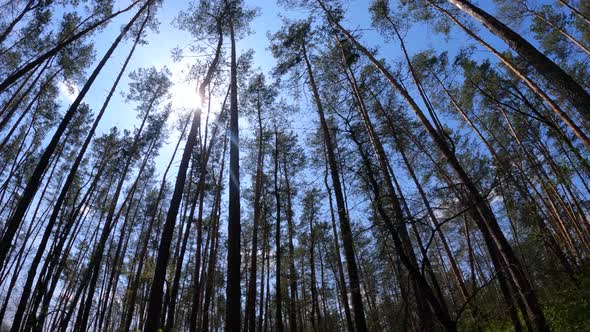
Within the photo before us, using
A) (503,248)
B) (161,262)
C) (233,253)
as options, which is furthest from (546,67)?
(161,262)

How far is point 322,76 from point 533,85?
605cm

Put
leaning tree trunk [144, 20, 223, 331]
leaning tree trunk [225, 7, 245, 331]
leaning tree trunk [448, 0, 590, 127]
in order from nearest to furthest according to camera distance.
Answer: leaning tree trunk [448, 0, 590, 127]
leaning tree trunk [225, 7, 245, 331]
leaning tree trunk [144, 20, 223, 331]

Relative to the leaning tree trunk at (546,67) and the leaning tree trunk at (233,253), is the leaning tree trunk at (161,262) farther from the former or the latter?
the leaning tree trunk at (546,67)

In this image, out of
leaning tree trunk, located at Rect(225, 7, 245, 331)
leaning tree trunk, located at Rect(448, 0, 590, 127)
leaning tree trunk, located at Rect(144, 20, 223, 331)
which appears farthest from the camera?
leaning tree trunk, located at Rect(144, 20, 223, 331)

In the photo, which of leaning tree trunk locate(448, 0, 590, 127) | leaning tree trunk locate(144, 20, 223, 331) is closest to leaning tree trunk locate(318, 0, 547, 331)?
leaning tree trunk locate(448, 0, 590, 127)

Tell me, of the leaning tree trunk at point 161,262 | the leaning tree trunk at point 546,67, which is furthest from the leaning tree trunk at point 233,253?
the leaning tree trunk at point 546,67

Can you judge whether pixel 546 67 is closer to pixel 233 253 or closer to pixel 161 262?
pixel 233 253

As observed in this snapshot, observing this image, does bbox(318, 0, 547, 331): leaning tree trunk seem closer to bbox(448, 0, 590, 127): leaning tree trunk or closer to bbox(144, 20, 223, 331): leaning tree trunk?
bbox(448, 0, 590, 127): leaning tree trunk

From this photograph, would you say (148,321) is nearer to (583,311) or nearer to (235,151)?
(235,151)

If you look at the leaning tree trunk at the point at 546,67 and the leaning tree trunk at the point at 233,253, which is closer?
the leaning tree trunk at the point at 546,67

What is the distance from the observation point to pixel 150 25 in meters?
12.2

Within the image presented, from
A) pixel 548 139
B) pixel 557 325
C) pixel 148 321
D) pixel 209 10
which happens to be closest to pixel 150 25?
pixel 209 10

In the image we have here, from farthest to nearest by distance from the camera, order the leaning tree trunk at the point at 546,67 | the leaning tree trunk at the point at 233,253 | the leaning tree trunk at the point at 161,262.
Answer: the leaning tree trunk at the point at 161,262
the leaning tree trunk at the point at 233,253
the leaning tree trunk at the point at 546,67

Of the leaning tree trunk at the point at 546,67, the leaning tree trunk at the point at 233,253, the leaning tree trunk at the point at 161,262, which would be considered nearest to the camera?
the leaning tree trunk at the point at 546,67
